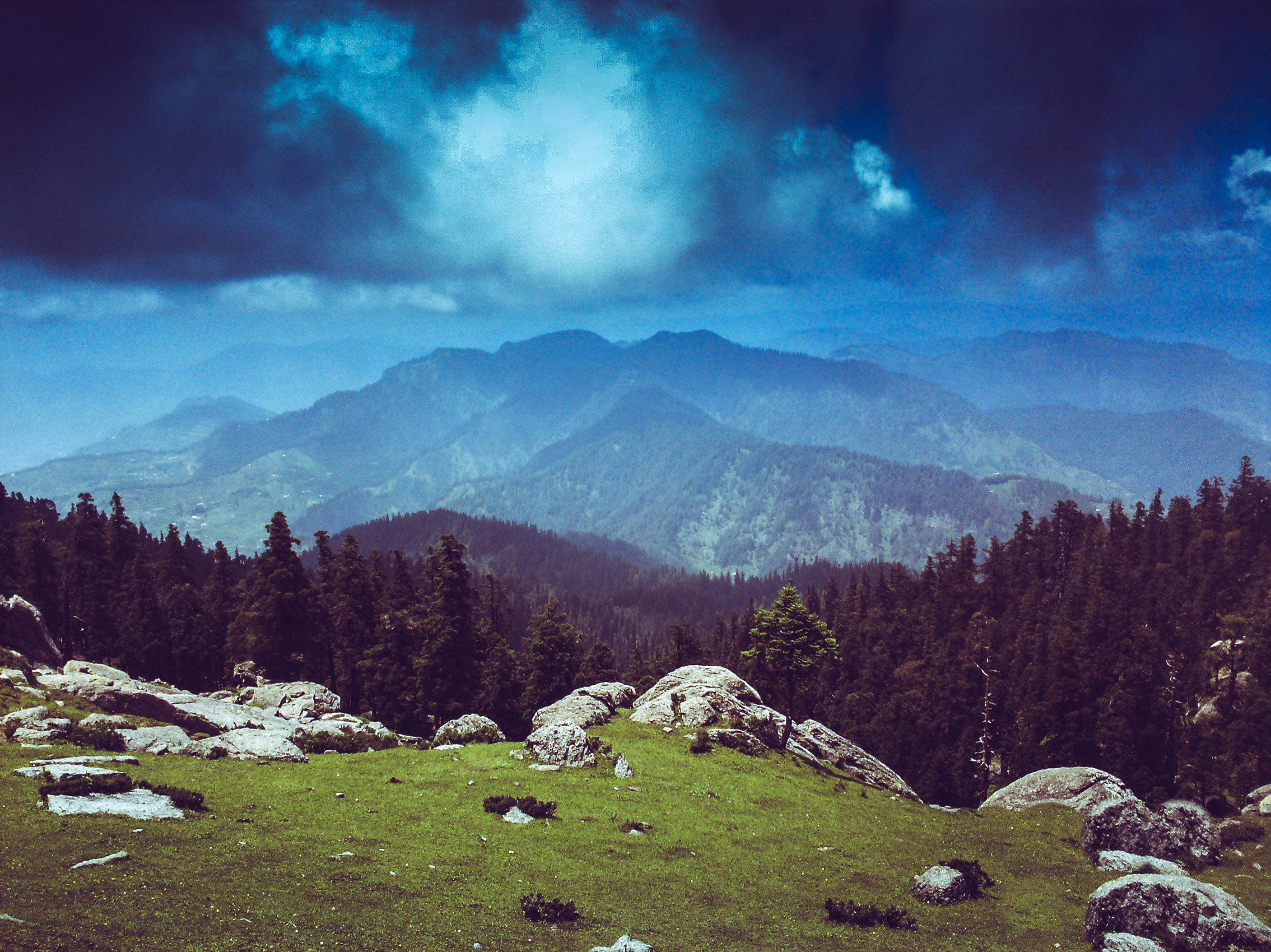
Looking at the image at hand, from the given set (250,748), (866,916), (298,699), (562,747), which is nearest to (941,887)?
(866,916)

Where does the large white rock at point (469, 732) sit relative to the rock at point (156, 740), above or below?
below

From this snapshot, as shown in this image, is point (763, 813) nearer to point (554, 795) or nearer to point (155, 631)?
point (554, 795)

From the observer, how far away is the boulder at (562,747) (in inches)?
1507

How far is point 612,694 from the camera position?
5616 centimetres

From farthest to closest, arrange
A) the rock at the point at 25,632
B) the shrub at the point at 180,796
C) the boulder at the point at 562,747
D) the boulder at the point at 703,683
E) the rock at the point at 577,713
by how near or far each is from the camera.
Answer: the boulder at the point at 703,683
the rock at the point at 25,632
the rock at the point at 577,713
the boulder at the point at 562,747
the shrub at the point at 180,796

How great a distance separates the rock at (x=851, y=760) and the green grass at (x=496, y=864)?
1118 centimetres

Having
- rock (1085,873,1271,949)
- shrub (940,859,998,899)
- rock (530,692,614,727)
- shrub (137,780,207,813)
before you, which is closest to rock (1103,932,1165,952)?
rock (1085,873,1271,949)

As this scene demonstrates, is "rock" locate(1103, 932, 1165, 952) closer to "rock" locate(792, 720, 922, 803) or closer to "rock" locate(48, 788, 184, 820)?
"rock" locate(792, 720, 922, 803)

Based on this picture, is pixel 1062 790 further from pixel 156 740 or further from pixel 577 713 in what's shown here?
pixel 156 740

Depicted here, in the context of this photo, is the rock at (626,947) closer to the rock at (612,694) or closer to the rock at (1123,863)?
the rock at (1123,863)

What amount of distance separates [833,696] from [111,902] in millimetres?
113690

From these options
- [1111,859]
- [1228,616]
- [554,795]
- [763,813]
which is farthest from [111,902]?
[1228,616]

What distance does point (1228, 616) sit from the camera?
96625 millimetres

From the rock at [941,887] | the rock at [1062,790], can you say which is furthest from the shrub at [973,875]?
the rock at [1062,790]
